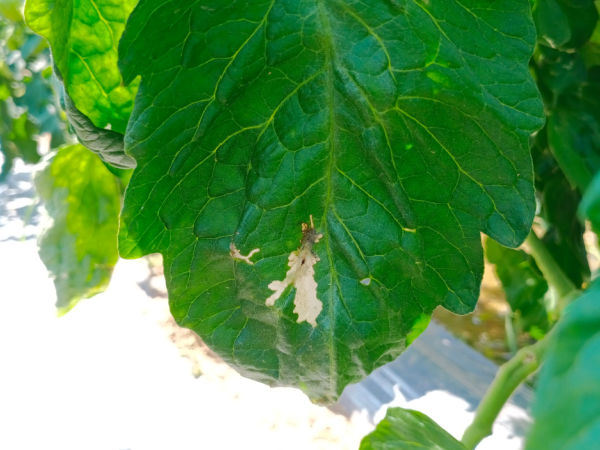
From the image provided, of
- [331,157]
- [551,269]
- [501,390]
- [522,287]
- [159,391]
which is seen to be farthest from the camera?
A: [159,391]

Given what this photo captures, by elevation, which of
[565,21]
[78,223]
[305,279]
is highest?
[565,21]

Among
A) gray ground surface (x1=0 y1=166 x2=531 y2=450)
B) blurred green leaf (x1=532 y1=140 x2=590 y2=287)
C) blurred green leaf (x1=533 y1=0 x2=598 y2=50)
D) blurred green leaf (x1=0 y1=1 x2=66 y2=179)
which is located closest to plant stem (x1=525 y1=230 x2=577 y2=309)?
blurred green leaf (x1=532 y1=140 x2=590 y2=287)

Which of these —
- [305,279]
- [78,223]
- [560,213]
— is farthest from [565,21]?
[78,223]

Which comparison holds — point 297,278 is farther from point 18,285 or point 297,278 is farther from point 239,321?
point 18,285

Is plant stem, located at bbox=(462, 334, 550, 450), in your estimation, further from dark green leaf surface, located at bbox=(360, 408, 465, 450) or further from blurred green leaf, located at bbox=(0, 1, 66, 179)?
blurred green leaf, located at bbox=(0, 1, 66, 179)

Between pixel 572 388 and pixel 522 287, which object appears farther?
pixel 522 287

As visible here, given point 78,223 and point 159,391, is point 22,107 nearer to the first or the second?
point 159,391

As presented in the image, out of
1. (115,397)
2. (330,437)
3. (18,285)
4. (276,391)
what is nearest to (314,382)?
(330,437)
